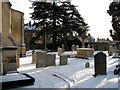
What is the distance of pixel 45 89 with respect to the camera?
4.98 m

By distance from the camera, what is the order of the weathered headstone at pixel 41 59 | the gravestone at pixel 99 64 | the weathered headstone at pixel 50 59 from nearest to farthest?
1. the gravestone at pixel 99 64
2. the weathered headstone at pixel 41 59
3. the weathered headstone at pixel 50 59

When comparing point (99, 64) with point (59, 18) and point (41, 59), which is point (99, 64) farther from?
point (59, 18)

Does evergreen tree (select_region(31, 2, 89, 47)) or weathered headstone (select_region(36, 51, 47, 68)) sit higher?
evergreen tree (select_region(31, 2, 89, 47))

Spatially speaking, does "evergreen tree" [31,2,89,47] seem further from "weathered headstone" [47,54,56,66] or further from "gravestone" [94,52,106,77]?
"gravestone" [94,52,106,77]

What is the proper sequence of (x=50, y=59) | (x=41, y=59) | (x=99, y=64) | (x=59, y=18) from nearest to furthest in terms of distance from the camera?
(x=99, y=64) < (x=41, y=59) < (x=50, y=59) < (x=59, y=18)

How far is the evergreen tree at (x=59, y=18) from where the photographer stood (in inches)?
1003

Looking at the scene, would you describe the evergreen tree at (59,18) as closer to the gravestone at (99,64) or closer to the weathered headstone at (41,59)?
the weathered headstone at (41,59)

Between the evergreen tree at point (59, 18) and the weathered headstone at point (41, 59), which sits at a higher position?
the evergreen tree at point (59, 18)

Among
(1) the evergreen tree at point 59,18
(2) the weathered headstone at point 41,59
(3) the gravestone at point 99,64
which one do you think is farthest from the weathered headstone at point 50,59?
(1) the evergreen tree at point 59,18

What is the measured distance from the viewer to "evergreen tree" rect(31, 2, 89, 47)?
25.5 metres

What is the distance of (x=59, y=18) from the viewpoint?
27062 mm

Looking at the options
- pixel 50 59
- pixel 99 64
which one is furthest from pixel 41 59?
pixel 99 64

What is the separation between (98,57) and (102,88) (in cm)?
199

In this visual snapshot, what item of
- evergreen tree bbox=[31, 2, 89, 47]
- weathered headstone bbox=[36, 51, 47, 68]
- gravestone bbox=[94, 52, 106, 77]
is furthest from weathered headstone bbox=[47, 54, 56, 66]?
evergreen tree bbox=[31, 2, 89, 47]
